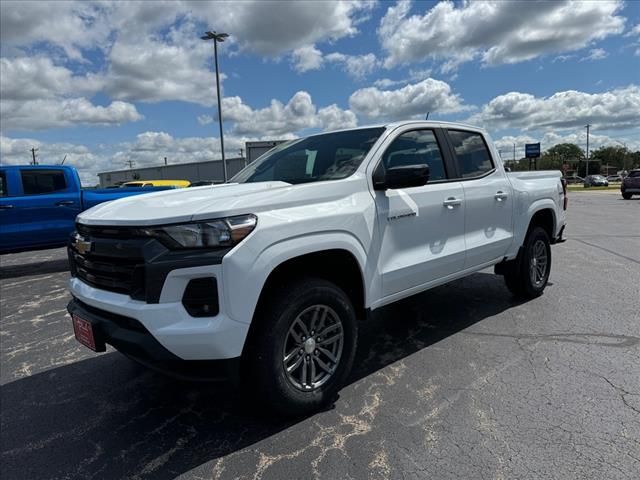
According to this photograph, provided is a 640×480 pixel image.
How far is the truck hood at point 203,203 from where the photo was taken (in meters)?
2.46

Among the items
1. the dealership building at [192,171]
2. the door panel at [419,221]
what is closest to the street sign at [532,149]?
Result: the dealership building at [192,171]

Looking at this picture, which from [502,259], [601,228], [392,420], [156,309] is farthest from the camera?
[601,228]

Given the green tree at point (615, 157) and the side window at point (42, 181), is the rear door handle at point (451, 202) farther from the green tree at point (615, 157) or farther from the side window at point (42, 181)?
the green tree at point (615, 157)

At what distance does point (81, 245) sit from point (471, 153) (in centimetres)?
356

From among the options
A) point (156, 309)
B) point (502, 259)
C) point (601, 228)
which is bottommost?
point (601, 228)

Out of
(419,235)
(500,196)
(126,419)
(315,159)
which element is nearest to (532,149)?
(500,196)

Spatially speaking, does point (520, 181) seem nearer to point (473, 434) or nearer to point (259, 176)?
point (259, 176)

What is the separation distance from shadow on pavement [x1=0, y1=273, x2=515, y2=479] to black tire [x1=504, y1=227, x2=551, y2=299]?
3.97ft

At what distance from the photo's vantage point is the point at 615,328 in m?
4.35

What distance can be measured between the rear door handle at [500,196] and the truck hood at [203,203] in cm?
207

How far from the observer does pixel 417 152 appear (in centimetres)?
392

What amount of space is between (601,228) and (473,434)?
11643 mm

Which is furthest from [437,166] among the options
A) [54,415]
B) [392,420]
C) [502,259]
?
[54,415]

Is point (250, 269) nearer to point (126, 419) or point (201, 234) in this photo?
point (201, 234)
